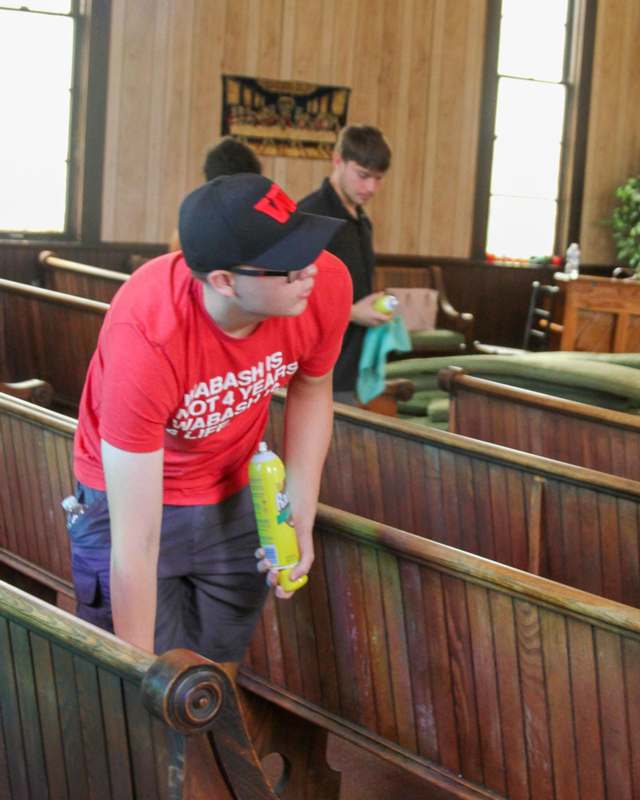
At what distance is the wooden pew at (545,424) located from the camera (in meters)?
4.32

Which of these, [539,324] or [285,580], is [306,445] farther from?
[539,324]

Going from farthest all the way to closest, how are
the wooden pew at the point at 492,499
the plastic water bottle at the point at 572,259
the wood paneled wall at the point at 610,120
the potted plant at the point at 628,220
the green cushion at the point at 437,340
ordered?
the wood paneled wall at the point at 610,120 → the potted plant at the point at 628,220 → the plastic water bottle at the point at 572,259 → the green cushion at the point at 437,340 → the wooden pew at the point at 492,499

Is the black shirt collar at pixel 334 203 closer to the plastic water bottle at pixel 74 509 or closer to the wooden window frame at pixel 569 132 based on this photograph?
the plastic water bottle at pixel 74 509

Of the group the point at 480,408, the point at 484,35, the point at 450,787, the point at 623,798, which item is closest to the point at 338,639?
the point at 450,787

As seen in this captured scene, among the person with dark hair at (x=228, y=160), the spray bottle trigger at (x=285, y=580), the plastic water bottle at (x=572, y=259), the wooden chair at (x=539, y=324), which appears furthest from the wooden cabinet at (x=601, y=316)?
the spray bottle trigger at (x=285, y=580)

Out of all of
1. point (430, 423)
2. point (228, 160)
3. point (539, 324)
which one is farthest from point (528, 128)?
point (228, 160)

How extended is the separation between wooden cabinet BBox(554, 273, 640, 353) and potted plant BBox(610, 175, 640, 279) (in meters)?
1.80

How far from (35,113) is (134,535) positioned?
7.05 meters

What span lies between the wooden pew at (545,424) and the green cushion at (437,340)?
455 centimetres

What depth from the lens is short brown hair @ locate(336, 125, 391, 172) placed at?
A: 4484 mm

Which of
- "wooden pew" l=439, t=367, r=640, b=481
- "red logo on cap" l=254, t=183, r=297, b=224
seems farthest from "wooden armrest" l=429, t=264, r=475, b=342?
"red logo on cap" l=254, t=183, r=297, b=224

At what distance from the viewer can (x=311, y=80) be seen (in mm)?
9609

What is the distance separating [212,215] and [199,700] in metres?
0.87

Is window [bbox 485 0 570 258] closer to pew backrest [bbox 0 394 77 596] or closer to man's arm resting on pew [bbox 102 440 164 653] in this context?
pew backrest [bbox 0 394 77 596]
